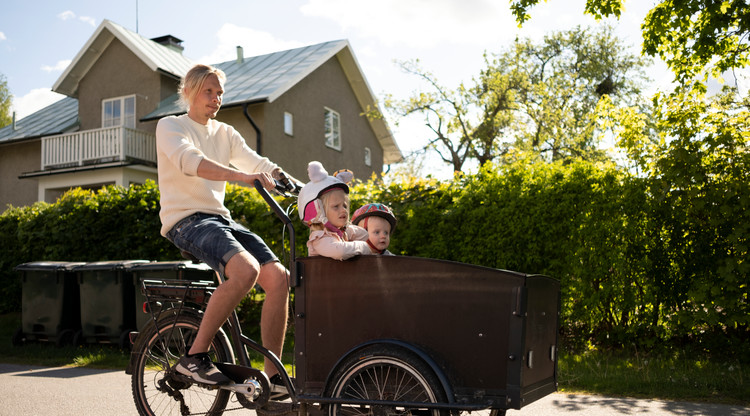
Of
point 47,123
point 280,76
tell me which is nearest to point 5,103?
point 47,123

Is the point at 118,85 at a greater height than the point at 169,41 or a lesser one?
lesser

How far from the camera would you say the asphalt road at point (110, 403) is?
4.89 meters

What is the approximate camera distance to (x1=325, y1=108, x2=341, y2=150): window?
87.1ft

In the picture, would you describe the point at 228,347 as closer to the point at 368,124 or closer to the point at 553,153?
the point at 368,124

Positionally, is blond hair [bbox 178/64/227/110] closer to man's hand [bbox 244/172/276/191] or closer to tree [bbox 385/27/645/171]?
man's hand [bbox 244/172/276/191]

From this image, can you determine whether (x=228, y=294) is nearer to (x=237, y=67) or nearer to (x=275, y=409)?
(x=275, y=409)

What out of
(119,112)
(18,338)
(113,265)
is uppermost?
(119,112)

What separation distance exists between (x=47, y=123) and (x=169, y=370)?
2623 centimetres

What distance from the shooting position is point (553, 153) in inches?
1272

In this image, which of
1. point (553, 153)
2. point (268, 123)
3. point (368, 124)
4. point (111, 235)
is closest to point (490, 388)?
point (111, 235)

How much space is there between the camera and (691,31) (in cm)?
1033

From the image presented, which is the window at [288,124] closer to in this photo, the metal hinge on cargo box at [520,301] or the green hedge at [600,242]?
the green hedge at [600,242]

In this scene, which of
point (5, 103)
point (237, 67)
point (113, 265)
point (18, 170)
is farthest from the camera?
point (5, 103)

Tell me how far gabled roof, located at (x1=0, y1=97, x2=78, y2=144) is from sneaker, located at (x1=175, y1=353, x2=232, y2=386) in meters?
23.7
